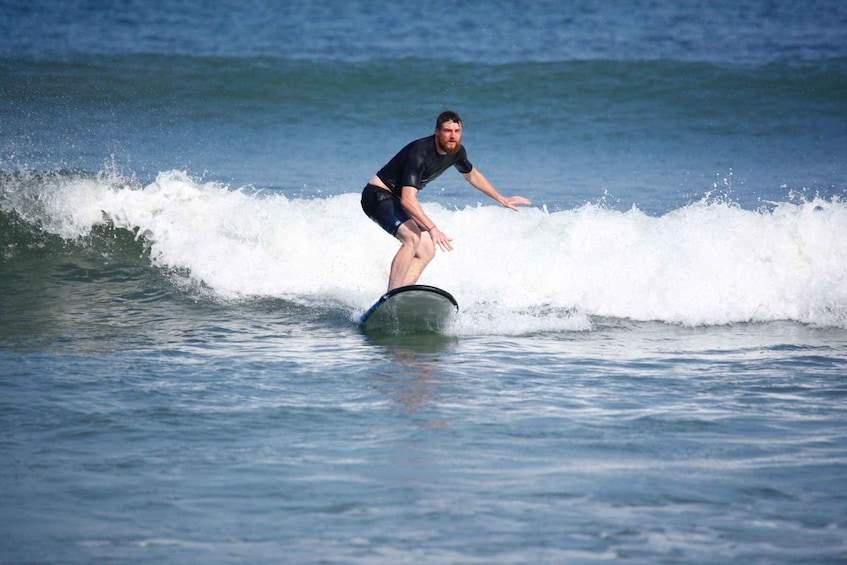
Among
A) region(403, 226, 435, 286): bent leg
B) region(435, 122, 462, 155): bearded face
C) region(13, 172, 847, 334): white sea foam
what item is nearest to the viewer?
region(435, 122, 462, 155): bearded face

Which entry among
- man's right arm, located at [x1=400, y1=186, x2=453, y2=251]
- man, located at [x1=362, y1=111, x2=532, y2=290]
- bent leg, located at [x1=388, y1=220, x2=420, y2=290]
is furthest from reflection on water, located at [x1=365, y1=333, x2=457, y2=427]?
man's right arm, located at [x1=400, y1=186, x2=453, y2=251]

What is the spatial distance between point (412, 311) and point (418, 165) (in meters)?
1.17

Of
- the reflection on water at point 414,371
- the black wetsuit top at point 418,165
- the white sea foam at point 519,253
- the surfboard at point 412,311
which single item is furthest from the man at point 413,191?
the white sea foam at point 519,253

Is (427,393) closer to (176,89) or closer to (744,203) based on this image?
(744,203)

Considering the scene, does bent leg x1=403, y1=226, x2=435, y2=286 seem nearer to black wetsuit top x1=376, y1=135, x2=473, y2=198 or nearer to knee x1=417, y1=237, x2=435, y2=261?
knee x1=417, y1=237, x2=435, y2=261

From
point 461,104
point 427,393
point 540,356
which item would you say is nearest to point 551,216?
point 540,356

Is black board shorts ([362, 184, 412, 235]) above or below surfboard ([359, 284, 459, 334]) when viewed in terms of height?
above

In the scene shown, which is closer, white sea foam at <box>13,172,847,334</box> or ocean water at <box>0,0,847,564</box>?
ocean water at <box>0,0,847,564</box>

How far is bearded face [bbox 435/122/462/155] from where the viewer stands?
25.5ft

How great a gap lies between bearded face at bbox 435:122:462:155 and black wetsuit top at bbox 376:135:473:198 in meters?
0.07

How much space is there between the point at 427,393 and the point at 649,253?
4868mm

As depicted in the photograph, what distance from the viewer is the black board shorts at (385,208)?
814 centimetres

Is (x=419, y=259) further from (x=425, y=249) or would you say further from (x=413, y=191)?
(x=413, y=191)

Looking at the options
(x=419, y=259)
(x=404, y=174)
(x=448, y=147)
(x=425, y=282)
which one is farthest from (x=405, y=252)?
(x=425, y=282)
